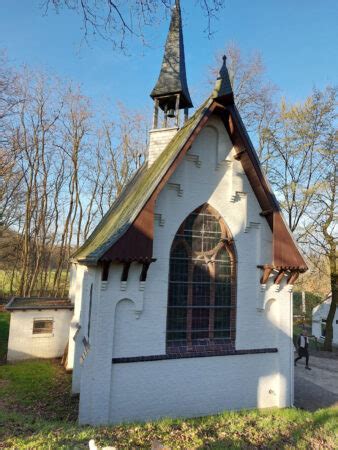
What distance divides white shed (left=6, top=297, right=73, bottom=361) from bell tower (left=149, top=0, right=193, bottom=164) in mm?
8390

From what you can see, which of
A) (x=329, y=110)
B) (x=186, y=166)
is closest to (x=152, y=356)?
(x=186, y=166)

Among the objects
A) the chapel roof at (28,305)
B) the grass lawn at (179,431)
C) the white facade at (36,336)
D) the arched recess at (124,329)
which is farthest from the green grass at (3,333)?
the arched recess at (124,329)

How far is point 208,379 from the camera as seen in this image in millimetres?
9125

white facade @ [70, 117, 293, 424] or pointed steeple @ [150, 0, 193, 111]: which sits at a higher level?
pointed steeple @ [150, 0, 193, 111]

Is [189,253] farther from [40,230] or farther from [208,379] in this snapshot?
[40,230]

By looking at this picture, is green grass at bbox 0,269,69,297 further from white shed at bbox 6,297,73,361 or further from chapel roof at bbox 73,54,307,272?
chapel roof at bbox 73,54,307,272

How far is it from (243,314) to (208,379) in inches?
81.4

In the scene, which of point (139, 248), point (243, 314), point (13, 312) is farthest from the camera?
point (13, 312)

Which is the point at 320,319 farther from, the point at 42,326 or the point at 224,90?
the point at 224,90

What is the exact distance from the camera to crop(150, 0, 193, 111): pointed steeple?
500 inches

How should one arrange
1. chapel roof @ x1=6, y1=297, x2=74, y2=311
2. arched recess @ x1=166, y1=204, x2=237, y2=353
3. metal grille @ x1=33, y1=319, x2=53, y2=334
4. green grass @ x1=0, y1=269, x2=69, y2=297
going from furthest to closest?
green grass @ x1=0, y1=269, x2=69, y2=297 → metal grille @ x1=33, y1=319, x2=53, y2=334 → chapel roof @ x1=6, y1=297, x2=74, y2=311 → arched recess @ x1=166, y1=204, x2=237, y2=353

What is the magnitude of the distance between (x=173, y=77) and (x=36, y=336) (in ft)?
41.3

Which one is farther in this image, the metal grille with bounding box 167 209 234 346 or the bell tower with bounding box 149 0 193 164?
the bell tower with bounding box 149 0 193 164

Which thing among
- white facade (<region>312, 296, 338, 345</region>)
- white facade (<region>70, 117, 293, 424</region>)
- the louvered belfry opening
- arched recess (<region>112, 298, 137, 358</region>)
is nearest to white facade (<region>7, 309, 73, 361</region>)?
white facade (<region>70, 117, 293, 424</region>)
